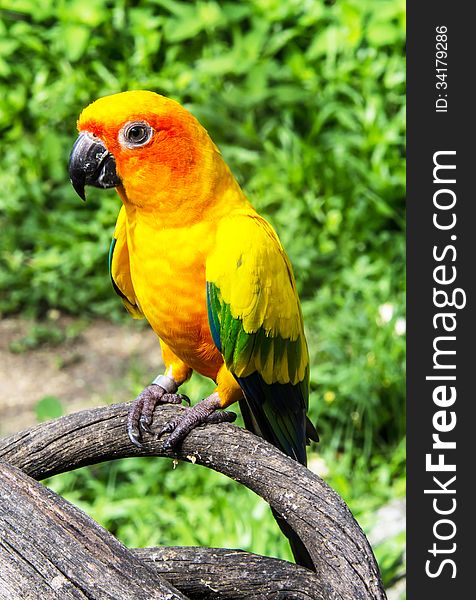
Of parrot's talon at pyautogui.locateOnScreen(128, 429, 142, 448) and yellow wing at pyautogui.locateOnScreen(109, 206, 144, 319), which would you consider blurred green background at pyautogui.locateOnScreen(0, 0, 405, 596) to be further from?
parrot's talon at pyautogui.locateOnScreen(128, 429, 142, 448)

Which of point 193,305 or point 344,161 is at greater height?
point 344,161

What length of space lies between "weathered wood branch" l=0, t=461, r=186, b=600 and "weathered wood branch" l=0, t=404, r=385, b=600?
7.5 inches

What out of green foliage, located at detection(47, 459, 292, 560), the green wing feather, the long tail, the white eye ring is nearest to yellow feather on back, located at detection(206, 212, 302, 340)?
the green wing feather

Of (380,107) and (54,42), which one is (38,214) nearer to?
(54,42)

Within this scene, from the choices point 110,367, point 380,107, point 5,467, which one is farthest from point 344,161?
point 5,467

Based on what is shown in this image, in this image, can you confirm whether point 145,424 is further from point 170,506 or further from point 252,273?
point 170,506

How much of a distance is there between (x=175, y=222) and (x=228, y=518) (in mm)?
1396

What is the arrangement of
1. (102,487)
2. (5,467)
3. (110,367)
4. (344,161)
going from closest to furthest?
(5,467), (102,487), (110,367), (344,161)

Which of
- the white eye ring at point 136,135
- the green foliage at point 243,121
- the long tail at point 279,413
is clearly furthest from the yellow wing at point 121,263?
the green foliage at point 243,121

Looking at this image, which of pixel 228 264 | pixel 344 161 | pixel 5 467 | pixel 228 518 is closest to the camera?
pixel 5 467

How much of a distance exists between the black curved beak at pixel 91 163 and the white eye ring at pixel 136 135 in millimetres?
52

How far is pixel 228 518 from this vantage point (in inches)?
122

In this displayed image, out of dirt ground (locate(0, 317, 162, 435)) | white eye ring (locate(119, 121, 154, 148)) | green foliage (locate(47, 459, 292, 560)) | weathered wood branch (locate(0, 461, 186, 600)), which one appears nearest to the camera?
weathered wood branch (locate(0, 461, 186, 600))

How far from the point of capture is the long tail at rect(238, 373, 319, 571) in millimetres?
2152
